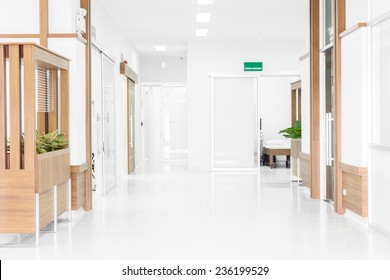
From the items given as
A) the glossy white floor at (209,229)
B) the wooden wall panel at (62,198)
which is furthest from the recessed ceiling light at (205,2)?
the wooden wall panel at (62,198)

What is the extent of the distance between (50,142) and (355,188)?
14.2 ft

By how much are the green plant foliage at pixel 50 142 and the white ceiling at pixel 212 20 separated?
15.2ft

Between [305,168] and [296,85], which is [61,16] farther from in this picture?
[296,85]

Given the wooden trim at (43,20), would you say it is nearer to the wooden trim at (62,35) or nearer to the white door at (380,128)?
the wooden trim at (62,35)

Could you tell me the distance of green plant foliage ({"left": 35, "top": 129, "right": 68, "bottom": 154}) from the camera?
23.7ft

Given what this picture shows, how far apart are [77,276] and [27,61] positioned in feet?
8.72

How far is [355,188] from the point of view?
805 cm

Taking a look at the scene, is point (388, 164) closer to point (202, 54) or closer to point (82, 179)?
point (82, 179)

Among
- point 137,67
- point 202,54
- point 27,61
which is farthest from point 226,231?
point 137,67

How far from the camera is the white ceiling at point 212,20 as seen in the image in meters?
12.0

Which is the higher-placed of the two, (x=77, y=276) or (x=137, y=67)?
(x=137, y=67)

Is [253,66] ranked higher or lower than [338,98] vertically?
higher

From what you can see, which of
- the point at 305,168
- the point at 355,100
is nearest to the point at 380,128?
the point at 355,100

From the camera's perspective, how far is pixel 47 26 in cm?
859
